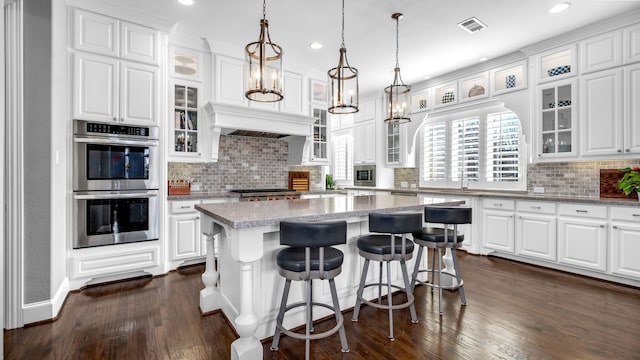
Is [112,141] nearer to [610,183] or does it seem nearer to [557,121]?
[557,121]

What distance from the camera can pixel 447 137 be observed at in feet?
17.8

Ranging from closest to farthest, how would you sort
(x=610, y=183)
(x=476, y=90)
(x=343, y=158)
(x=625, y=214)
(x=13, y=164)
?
(x=13, y=164)
(x=625, y=214)
(x=610, y=183)
(x=476, y=90)
(x=343, y=158)

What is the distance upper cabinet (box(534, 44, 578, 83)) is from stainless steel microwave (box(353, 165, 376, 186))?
124 inches

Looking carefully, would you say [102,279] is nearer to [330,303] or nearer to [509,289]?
[330,303]

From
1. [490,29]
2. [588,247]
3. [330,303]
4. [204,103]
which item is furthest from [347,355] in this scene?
[490,29]

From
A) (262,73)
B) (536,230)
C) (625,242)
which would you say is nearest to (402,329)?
(262,73)

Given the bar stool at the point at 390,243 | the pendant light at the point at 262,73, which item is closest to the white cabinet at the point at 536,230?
the bar stool at the point at 390,243

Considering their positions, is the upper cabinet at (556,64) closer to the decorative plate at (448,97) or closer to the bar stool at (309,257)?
the decorative plate at (448,97)

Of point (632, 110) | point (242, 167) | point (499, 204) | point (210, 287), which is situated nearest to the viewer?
point (210, 287)

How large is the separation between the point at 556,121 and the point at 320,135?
336cm

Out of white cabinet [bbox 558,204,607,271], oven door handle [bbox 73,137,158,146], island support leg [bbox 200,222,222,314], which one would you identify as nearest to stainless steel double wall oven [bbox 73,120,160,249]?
oven door handle [bbox 73,137,158,146]

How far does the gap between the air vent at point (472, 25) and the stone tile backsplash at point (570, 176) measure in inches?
82.4

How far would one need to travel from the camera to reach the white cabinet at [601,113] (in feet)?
11.5

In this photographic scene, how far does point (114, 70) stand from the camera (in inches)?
131
